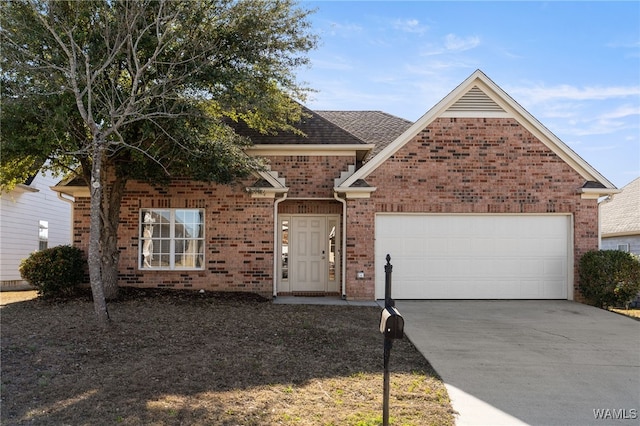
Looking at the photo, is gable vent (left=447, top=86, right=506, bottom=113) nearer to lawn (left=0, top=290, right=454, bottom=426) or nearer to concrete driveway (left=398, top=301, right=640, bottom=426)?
concrete driveway (left=398, top=301, right=640, bottom=426)

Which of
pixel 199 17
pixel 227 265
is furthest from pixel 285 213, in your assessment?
pixel 199 17

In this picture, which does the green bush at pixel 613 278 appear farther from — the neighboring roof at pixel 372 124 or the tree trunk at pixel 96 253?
the tree trunk at pixel 96 253

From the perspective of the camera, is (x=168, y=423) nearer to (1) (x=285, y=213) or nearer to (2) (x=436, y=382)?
(2) (x=436, y=382)

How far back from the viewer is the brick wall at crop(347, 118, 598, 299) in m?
12.5

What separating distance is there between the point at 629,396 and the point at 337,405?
3.53 m

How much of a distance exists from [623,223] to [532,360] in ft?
49.1

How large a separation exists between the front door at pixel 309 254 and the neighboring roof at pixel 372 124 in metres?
2.82

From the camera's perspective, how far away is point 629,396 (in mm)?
5773

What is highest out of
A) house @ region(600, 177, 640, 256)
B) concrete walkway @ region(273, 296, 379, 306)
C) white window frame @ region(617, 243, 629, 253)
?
house @ region(600, 177, 640, 256)

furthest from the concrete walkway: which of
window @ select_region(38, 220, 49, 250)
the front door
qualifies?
window @ select_region(38, 220, 49, 250)

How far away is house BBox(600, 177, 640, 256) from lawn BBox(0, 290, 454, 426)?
1376 centimetres

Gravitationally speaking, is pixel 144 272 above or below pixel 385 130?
below

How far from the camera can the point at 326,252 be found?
1384 centimetres

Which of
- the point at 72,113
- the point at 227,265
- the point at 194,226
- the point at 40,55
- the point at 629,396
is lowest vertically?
the point at 629,396
